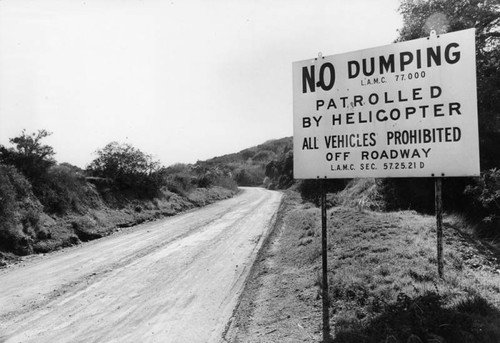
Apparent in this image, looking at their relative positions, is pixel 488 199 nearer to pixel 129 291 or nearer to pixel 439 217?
pixel 439 217

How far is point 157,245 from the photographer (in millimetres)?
12375

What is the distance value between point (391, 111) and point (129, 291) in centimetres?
633

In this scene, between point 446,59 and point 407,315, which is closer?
point 407,315

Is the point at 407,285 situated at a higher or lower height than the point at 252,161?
lower

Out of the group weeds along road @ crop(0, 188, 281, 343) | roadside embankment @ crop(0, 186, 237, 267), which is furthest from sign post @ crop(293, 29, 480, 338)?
roadside embankment @ crop(0, 186, 237, 267)

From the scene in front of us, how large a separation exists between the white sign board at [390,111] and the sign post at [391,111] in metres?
0.01

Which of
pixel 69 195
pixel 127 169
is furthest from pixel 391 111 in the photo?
pixel 127 169

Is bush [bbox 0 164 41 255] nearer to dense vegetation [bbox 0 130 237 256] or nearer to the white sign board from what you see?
dense vegetation [bbox 0 130 237 256]

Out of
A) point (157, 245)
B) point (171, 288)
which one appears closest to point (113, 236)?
point (157, 245)

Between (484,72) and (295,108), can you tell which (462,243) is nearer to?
(295,108)

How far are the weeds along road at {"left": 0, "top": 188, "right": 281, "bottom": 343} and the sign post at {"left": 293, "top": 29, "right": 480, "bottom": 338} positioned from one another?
3.25 metres

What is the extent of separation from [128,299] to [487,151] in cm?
1365

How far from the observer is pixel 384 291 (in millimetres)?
5340

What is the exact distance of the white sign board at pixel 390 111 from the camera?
4824 millimetres
